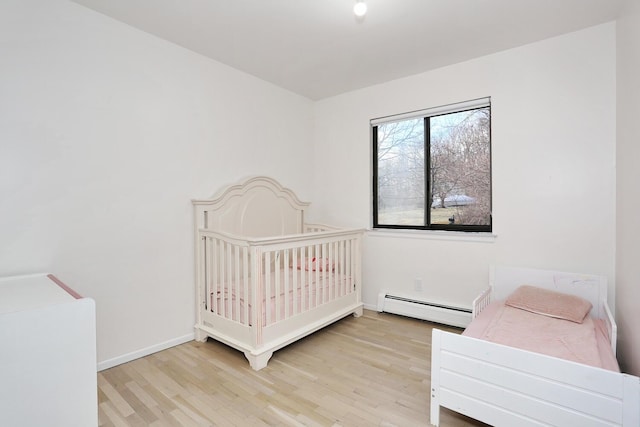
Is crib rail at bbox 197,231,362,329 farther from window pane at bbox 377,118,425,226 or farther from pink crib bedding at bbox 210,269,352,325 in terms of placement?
window pane at bbox 377,118,425,226

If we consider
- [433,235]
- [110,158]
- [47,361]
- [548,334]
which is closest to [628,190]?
[548,334]

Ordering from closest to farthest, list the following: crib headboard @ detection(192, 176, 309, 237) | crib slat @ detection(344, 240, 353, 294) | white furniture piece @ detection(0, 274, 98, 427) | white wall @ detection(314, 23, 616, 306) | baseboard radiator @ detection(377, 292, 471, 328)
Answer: white furniture piece @ detection(0, 274, 98, 427) → white wall @ detection(314, 23, 616, 306) → crib headboard @ detection(192, 176, 309, 237) → baseboard radiator @ detection(377, 292, 471, 328) → crib slat @ detection(344, 240, 353, 294)

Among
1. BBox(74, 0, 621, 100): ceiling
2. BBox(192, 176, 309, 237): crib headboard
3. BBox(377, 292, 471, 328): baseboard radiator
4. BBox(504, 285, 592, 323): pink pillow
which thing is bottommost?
BBox(377, 292, 471, 328): baseboard radiator

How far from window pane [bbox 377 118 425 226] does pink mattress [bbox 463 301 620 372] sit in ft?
4.27

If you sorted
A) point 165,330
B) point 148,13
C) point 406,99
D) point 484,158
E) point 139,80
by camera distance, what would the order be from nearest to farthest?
point 148,13 < point 139,80 < point 165,330 < point 484,158 < point 406,99

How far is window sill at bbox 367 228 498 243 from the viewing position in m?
2.72

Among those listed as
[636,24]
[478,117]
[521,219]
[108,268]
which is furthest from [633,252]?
[108,268]

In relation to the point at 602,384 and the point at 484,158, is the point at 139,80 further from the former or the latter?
the point at 602,384

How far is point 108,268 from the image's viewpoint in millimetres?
2135

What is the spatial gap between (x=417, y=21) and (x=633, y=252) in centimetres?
193

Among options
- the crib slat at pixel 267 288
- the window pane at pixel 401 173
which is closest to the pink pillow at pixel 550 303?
the window pane at pixel 401 173

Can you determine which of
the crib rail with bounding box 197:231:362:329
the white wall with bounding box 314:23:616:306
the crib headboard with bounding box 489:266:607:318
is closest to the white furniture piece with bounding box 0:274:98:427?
the crib rail with bounding box 197:231:362:329

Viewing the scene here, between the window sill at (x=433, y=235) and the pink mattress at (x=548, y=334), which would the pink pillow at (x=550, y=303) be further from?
the window sill at (x=433, y=235)

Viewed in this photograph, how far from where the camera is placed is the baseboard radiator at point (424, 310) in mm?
2797
